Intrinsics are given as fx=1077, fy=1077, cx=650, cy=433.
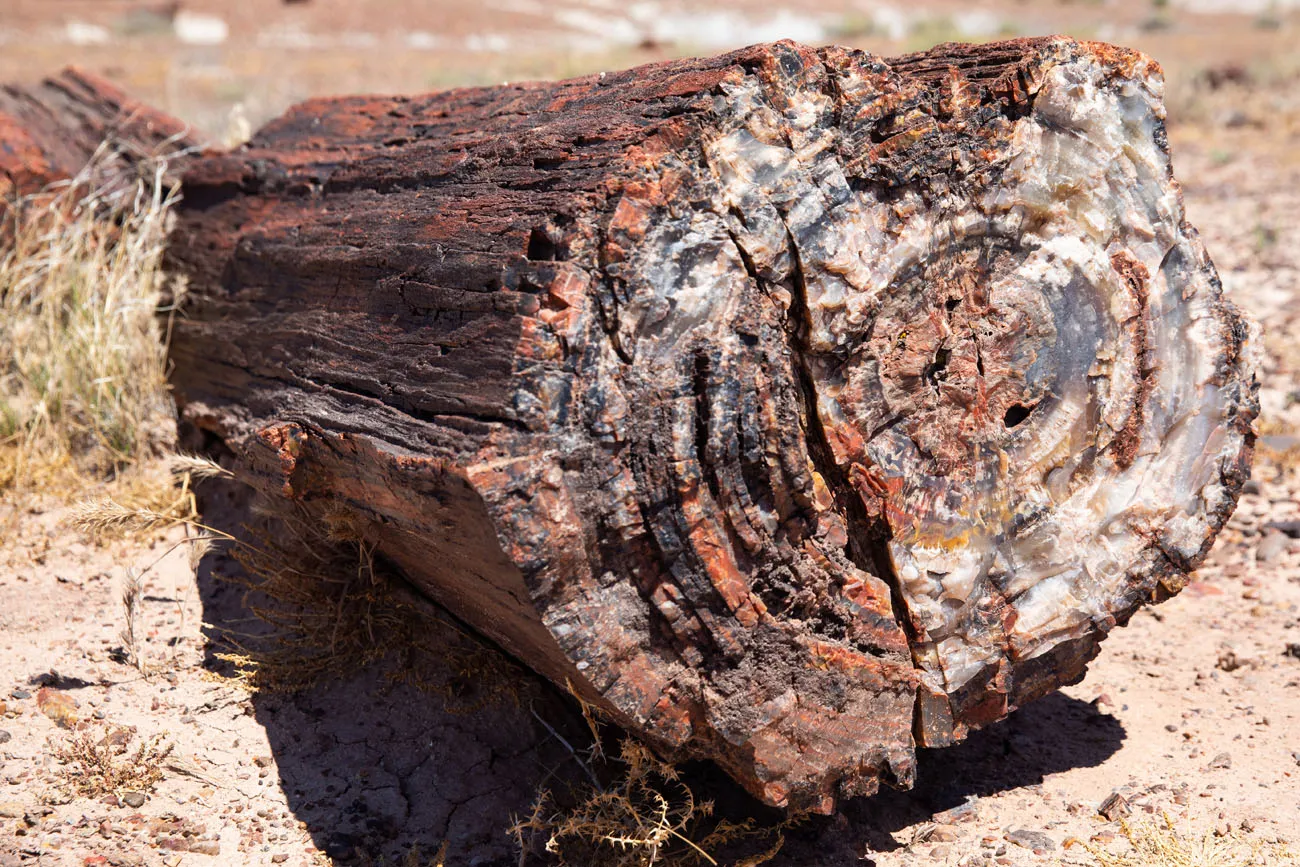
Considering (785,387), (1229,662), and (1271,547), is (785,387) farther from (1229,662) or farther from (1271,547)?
(1271,547)

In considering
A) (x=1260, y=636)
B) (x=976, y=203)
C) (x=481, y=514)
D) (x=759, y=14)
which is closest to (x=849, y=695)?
(x=481, y=514)

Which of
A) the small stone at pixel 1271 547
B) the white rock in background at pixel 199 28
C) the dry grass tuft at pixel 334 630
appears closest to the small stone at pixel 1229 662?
the small stone at pixel 1271 547

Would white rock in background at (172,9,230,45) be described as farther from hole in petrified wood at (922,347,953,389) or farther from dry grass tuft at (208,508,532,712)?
hole in petrified wood at (922,347,953,389)

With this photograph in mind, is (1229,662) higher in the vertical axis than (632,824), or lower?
higher

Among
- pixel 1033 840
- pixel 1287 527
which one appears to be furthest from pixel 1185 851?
pixel 1287 527

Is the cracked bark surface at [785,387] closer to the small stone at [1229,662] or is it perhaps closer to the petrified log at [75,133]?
the small stone at [1229,662]

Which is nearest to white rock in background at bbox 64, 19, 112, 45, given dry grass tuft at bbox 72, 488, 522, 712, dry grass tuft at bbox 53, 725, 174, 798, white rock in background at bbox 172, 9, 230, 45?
white rock in background at bbox 172, 9, 230, 45
